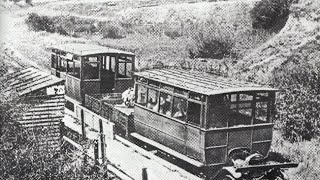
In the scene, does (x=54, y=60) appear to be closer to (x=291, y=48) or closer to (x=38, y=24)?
(x=291, y=48)

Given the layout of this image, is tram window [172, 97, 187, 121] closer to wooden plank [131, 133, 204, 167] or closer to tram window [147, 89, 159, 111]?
tram window [147, 89, 159, 111]

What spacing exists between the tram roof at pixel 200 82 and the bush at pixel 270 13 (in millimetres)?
13650

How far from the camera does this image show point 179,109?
13.1 m

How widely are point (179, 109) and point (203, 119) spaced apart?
1.58m

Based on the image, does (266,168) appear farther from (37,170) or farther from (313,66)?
(313,66)

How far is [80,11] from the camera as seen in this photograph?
57.7 m

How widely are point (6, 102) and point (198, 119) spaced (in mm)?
5370

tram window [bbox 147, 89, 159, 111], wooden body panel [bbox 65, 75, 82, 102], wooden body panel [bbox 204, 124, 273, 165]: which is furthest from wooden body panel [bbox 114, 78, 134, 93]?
wooden body panel [bbox 204, 124, 273, 165]

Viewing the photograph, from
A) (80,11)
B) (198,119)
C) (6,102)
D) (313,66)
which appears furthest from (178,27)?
(6,102)

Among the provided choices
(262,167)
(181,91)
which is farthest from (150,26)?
(262,167)

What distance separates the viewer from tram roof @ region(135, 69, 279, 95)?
11.8m

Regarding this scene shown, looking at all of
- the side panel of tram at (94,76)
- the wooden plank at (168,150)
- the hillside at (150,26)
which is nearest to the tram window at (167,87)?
the wooden plank at (168,150)

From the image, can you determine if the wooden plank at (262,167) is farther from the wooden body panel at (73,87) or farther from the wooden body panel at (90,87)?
the wooden body panel at (73,87)

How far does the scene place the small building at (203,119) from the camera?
11.7m
